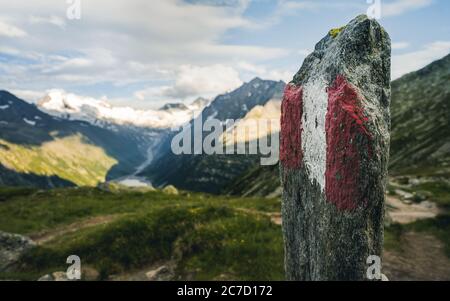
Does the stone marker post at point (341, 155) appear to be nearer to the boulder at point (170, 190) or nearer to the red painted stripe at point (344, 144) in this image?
the red painted stripe at point (344, 144)

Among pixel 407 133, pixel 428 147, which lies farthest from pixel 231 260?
pixel 407 133

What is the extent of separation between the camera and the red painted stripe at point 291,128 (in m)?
12.6

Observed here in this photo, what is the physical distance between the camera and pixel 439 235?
86.9ft

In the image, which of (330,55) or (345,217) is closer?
(345,217)

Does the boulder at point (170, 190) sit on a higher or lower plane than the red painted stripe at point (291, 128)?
lower

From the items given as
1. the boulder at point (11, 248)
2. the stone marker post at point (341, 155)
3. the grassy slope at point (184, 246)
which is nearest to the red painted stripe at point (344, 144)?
the stone marker post at point (341, 155)

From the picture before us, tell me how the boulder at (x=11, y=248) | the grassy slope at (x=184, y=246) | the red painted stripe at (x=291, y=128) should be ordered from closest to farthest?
the red painted stripe at (x=291, y=128) < the grassy slope at (x=184, y=246) < the boulder at (x=11, y=248)

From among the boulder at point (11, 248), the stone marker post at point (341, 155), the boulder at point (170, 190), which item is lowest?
the boulder at point (11, 248)

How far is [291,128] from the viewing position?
42.7ft

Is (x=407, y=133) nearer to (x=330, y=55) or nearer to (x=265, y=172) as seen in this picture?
(x=265, y=172)

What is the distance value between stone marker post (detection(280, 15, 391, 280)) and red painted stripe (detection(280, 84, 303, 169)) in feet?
0.11

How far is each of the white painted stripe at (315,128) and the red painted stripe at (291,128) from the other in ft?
0.95
